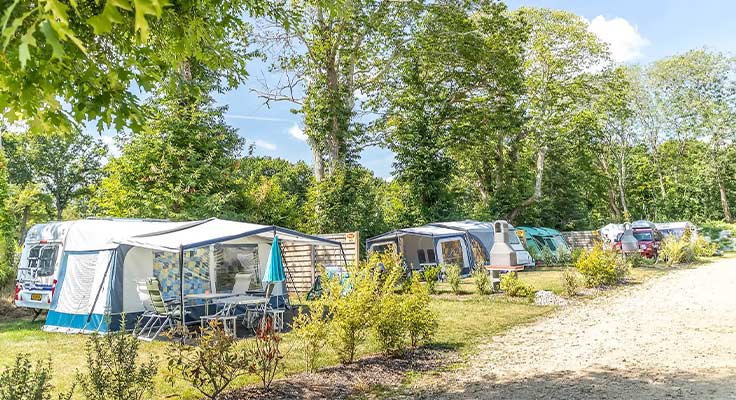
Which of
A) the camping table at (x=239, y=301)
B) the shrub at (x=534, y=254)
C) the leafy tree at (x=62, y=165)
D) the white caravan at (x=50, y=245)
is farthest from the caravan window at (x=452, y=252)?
the leafy tree at (x=62, y=165)

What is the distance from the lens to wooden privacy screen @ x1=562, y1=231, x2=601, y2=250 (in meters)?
25.6

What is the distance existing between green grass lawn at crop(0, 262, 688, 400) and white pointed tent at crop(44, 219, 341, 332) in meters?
0.47

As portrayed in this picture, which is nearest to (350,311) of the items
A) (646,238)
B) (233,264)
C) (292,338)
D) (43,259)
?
(292,338)

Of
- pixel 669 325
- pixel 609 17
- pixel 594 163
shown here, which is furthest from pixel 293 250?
pixel 594 163

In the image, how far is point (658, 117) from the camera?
3169cm

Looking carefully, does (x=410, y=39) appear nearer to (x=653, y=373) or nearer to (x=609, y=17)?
(x=609, y=17)

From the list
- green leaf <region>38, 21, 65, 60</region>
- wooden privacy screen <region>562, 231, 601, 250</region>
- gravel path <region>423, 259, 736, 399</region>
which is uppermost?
wooden privacy screen <region>562, 231, 601, 250</region>

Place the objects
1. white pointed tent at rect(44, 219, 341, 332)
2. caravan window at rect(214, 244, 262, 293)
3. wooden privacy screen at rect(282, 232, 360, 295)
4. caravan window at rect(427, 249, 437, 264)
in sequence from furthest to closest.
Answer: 1. caravan window at rect(427, 249, 437, 264)
2. wooden privacy screen at rect(282, 232, 360, 295)
3. caravan window at rect(214, 244, 262, 293)
4. white pointed tent at rect(44, 219, 341, 332)

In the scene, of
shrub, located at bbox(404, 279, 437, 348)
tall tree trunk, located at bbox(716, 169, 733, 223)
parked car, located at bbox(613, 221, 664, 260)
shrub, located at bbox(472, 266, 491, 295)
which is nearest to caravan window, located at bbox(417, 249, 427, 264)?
shrub, located at bbox(472, 266, 491, 295)

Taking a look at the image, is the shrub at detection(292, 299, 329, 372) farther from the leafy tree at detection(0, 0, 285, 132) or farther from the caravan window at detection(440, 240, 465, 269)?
the caravan window at detection(440, 240, 465, 269)

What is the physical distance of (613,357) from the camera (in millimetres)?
5605

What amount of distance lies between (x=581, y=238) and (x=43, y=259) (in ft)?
80.7

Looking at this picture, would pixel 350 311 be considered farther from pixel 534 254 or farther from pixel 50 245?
pixel 534 254

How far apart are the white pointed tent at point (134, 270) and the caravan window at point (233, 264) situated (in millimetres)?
21
